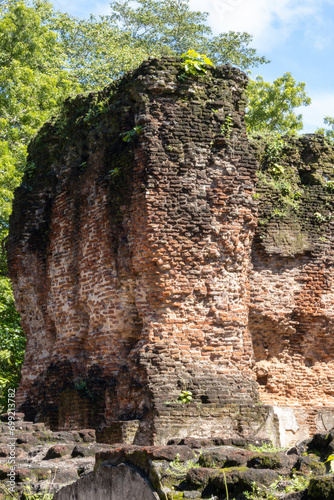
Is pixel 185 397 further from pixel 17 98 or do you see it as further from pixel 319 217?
pixel 17 98

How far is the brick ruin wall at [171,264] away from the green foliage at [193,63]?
107mm

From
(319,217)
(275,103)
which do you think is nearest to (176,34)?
(275,103)

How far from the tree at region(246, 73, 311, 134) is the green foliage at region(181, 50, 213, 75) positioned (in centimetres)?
1301

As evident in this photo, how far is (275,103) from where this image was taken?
76.2 ft

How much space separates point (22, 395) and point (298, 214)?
5351 mm

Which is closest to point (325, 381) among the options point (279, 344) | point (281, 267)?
point (279, 344)

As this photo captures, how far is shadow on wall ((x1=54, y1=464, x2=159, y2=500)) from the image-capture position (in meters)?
4.77

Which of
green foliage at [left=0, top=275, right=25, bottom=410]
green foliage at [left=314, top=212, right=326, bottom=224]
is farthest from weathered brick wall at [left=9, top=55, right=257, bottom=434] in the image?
green foliage at [left=0, top=275, right=25, bottom=410]

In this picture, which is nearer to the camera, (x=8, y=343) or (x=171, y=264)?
(x=171, y=264)

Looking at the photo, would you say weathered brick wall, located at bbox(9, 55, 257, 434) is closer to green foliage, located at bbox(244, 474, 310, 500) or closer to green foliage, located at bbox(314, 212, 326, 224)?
green foliage, located at bbox(314, 212, 326, 224)

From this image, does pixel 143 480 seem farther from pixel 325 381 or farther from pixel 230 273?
pixel 325 381

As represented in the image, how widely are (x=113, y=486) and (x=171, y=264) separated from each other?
422 cm

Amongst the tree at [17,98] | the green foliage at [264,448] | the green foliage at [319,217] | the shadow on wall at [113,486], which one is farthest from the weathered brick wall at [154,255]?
the tree at [17,98]

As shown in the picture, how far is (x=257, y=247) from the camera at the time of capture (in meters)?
10.6
